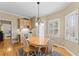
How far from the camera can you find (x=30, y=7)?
1601 mm

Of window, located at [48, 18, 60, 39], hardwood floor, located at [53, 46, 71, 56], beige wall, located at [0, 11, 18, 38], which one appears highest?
beige wall, located at [0, 11, 18, 38]

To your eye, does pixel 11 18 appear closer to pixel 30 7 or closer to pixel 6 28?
pixel 6 28

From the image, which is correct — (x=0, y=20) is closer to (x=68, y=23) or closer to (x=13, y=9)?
(x=13, y=9)

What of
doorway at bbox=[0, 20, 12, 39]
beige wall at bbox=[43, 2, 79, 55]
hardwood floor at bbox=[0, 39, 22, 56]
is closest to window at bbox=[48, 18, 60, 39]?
beige wall at bbox=[43, 2, 79, 55]

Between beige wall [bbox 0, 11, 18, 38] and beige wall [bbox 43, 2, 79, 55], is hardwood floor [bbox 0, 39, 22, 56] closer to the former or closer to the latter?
beige wall [bbox 0, 11, 18, 38]

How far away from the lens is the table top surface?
159 cm

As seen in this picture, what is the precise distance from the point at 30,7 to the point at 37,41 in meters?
0.54

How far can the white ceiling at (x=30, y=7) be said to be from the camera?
157 cm

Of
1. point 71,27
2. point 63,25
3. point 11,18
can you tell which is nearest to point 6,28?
point 11,18

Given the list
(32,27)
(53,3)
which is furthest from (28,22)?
(53,3)

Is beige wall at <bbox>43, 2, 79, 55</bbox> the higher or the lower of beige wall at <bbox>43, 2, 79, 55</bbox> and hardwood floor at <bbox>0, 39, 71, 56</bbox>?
the higher

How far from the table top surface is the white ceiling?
15.3 inches

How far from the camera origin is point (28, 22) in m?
1.63

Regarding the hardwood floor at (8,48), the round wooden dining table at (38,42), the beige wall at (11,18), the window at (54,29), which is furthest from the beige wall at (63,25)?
the hardwood floor at (8,48)
